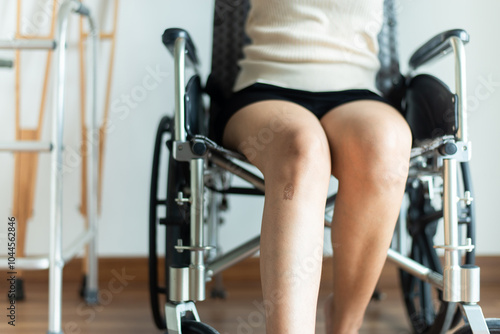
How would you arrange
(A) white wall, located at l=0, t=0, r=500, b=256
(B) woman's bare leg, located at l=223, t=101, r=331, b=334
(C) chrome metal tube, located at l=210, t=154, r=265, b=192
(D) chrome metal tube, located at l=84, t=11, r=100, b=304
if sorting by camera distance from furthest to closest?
(A) white wall, located at l=0, t=0, r=500, b=256 → (D) chrome metal tube, located at l=84, t=11, r=100, b=304 → (C) chrome metal tube, located at l=210, t=154, r=265, b=192 → (B) woman's bare leg, located at l=223, t=101, r=331, b=334

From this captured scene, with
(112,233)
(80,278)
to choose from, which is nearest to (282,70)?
(112,233)

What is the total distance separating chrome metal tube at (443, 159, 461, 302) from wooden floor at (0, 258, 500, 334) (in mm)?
468

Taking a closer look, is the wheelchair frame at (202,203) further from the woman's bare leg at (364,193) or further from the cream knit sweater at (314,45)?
the cream knit sweater at (314,45)

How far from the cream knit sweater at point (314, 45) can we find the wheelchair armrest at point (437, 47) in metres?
0.10

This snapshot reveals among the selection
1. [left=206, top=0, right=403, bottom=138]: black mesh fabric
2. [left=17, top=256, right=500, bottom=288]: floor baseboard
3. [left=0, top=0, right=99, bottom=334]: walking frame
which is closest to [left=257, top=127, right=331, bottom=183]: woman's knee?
[left=206, top=0, right=403, bottom=138]: black mesh fabric

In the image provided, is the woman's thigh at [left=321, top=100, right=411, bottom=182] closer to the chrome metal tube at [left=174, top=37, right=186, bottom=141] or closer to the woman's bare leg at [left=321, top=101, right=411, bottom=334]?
the woman's bare leg at [left=321, top=101, right=411, bottom=334]

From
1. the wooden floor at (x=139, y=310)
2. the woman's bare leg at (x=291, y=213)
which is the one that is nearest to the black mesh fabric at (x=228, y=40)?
the woman's bare leg at (x=291, y=213)

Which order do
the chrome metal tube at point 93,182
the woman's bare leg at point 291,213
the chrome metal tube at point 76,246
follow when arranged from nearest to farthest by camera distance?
the woman's bare leg at point 291,213
the chrome metal tube at point 76,246
the chrome metal tube at point 93,182

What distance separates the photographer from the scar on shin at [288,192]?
2.67ft

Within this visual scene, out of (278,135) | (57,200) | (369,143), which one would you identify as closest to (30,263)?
(57,200)

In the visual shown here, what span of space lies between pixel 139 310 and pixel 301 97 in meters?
0.86

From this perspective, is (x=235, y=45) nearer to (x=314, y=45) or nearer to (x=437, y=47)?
(x=314, y=45)

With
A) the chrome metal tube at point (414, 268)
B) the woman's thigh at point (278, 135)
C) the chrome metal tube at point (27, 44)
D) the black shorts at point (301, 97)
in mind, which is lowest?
the chrome metal tube at point (414, 268)

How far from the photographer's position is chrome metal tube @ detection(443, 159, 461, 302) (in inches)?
35.2
